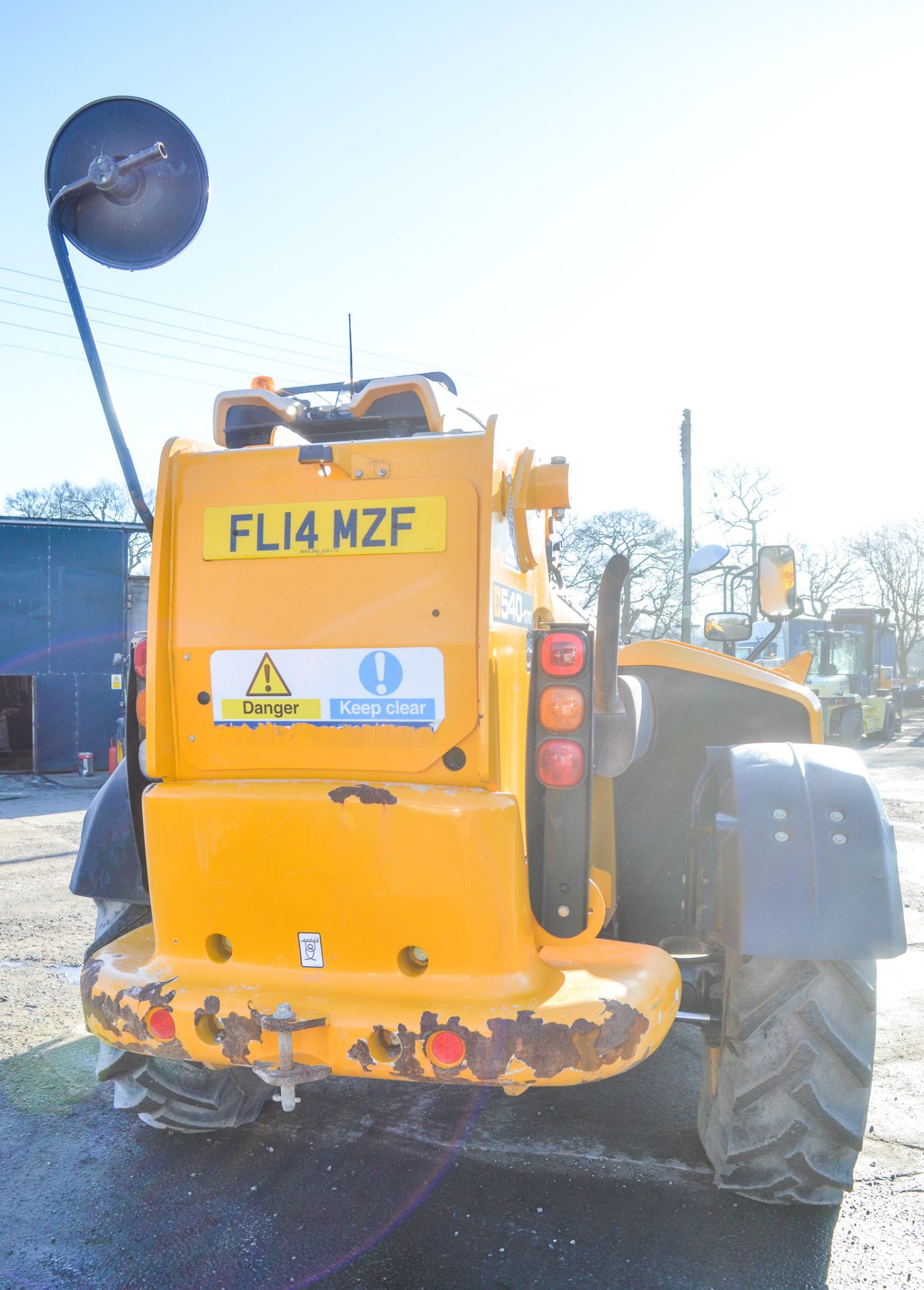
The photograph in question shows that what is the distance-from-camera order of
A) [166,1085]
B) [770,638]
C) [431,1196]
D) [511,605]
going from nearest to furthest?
[511,605], [431,1196], [166,1085], [770,638]

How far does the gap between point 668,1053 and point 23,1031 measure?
2991 millimetres

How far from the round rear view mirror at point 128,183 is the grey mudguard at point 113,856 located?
1703 millimetres

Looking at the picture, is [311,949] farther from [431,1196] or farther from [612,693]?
[612,693]

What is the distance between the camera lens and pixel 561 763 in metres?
2.75

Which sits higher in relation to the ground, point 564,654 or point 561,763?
point 564,654

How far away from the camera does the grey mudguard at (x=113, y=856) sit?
10.8 ft

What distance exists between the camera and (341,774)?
2.70m

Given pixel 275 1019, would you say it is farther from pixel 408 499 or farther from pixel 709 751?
pixel 709 751

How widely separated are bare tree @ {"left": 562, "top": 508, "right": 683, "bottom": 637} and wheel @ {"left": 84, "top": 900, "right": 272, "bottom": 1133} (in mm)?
26808

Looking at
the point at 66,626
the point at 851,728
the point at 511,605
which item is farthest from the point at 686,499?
the point at 511,605

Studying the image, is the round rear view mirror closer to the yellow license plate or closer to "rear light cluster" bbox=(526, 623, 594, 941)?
the yellow license plate

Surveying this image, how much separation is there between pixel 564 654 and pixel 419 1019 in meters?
1.07

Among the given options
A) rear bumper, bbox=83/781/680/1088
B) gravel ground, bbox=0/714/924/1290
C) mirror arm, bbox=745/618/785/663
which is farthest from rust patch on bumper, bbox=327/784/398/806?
mirror arm, bbox=745/618/785/663

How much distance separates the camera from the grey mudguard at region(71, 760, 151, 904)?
10.8 ft
